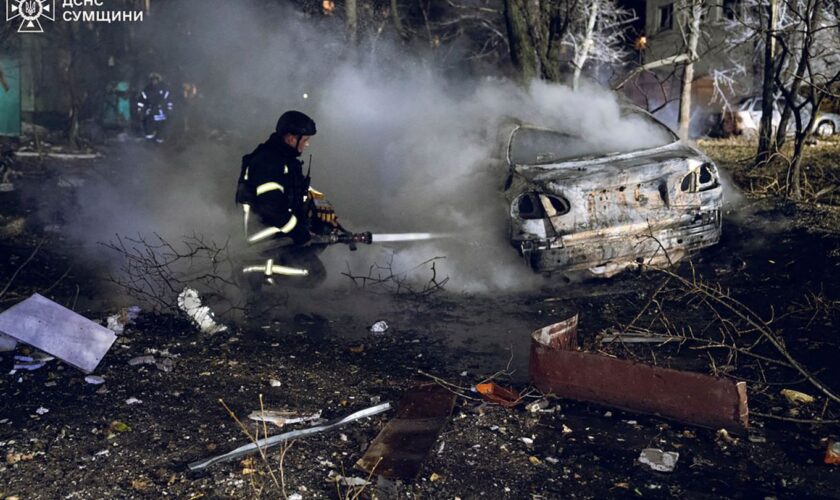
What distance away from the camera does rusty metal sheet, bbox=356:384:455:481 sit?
3514 millimetres

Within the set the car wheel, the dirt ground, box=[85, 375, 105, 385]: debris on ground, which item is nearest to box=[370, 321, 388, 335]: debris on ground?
the dirt ground

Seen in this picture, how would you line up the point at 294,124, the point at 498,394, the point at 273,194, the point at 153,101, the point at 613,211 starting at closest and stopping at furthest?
1. the point at 498,394
2. the point at 273,194
3. the point at 294,124
4. the point at 613,211
5. the point at 153,101

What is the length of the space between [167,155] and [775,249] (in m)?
12.6

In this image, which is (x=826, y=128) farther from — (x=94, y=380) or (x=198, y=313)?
(x=94, y=380)

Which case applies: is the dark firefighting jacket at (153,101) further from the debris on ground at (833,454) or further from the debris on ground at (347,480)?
the debris on ground at (833,454)

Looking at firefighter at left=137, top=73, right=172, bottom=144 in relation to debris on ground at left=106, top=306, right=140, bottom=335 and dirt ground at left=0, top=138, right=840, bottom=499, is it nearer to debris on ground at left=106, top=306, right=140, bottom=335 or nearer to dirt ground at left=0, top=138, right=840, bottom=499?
dirt ground at left=0, top=138, right=840, bottom=499

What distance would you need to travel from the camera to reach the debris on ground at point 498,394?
4.22 metres

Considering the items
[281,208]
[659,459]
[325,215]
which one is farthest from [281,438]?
[325,215]

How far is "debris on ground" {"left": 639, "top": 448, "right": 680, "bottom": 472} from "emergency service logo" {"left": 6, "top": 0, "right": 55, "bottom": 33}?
16.2 meters

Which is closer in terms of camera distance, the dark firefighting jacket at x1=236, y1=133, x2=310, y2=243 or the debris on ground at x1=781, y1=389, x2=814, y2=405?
the debris on ground at x1=781, y1=389, x2=814, y2=405

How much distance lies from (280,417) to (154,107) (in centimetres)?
1477

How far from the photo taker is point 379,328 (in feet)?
19.1

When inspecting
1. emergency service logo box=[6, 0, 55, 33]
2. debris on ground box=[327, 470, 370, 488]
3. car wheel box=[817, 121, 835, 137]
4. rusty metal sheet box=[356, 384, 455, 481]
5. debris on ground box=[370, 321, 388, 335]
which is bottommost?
debris on ground box=[370, 321, 388, 335]

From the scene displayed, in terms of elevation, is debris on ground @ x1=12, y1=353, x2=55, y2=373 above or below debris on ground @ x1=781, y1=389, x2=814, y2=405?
below
